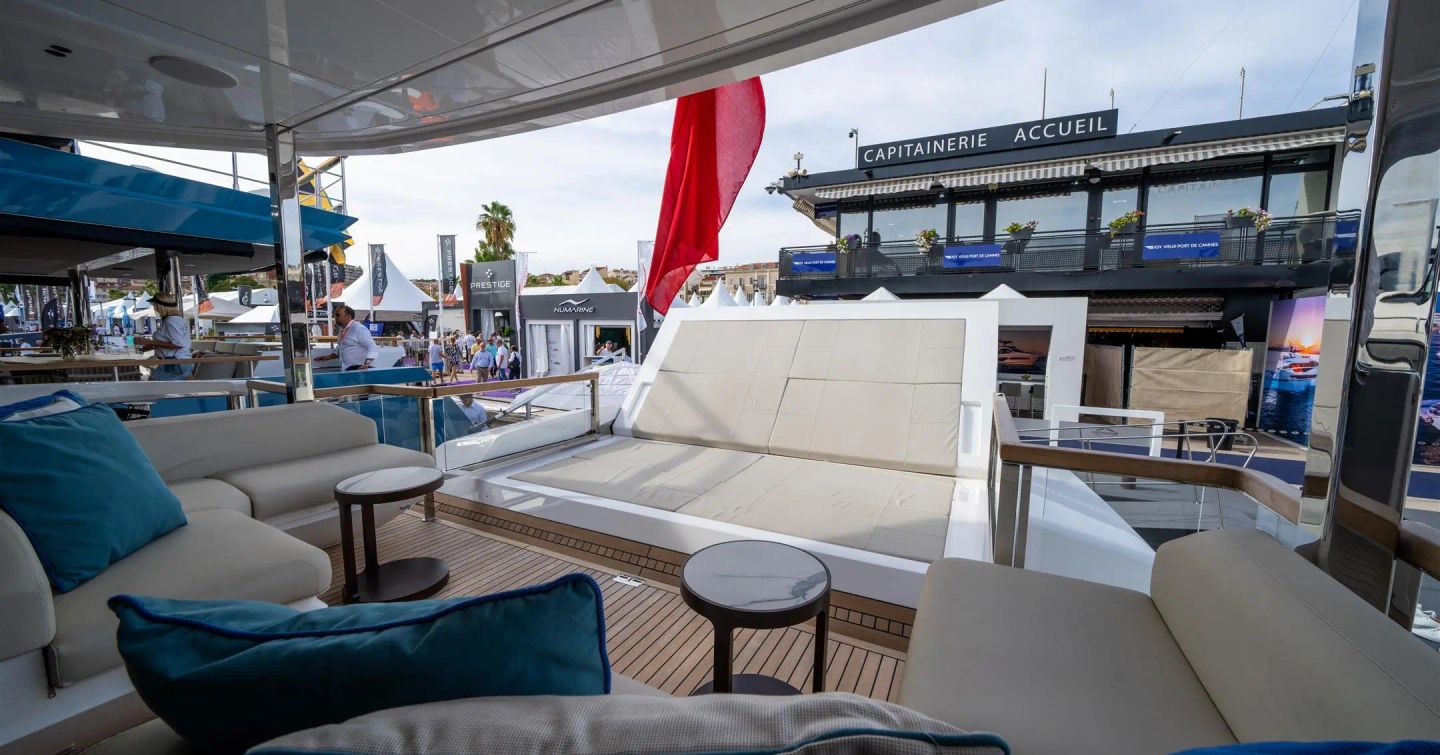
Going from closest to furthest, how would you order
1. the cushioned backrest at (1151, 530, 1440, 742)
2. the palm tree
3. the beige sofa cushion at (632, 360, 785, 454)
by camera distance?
the cushioned backrest at (1151, 530, 1440, 742) < the beige sofa cushion at (632, 360, 785, 454) < the palm tree

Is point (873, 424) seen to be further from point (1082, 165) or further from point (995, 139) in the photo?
point (995, 139)

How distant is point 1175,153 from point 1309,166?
7.88 feet

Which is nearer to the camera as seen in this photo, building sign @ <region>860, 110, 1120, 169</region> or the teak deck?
the teak deck

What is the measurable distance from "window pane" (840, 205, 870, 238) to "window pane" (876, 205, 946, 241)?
33 cm

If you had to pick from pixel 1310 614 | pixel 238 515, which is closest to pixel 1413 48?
pixel 1310 614

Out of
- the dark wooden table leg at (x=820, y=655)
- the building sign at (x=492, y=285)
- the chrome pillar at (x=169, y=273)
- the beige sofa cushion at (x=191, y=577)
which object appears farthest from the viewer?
the building sign at (x=492, y=285)

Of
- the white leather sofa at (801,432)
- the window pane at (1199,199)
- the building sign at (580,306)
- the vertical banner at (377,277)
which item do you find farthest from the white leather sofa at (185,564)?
the window pane at (1199,199)

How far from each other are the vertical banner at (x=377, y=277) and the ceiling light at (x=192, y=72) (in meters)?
12.8

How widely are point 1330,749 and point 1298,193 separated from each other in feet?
50.6

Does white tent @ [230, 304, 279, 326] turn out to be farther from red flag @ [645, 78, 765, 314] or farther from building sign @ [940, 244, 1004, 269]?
building sign @ [940, 244, 1004, 269]

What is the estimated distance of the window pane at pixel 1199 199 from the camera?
10891mm

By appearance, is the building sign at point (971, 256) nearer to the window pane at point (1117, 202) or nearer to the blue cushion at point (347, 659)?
the window pane at point (1117, 202)

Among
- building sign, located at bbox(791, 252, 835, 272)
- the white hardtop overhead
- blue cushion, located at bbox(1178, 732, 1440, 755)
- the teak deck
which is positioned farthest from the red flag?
building sign, located at bbox(791, 252, 835, 272)

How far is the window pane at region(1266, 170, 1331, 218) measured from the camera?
34.4 feet
